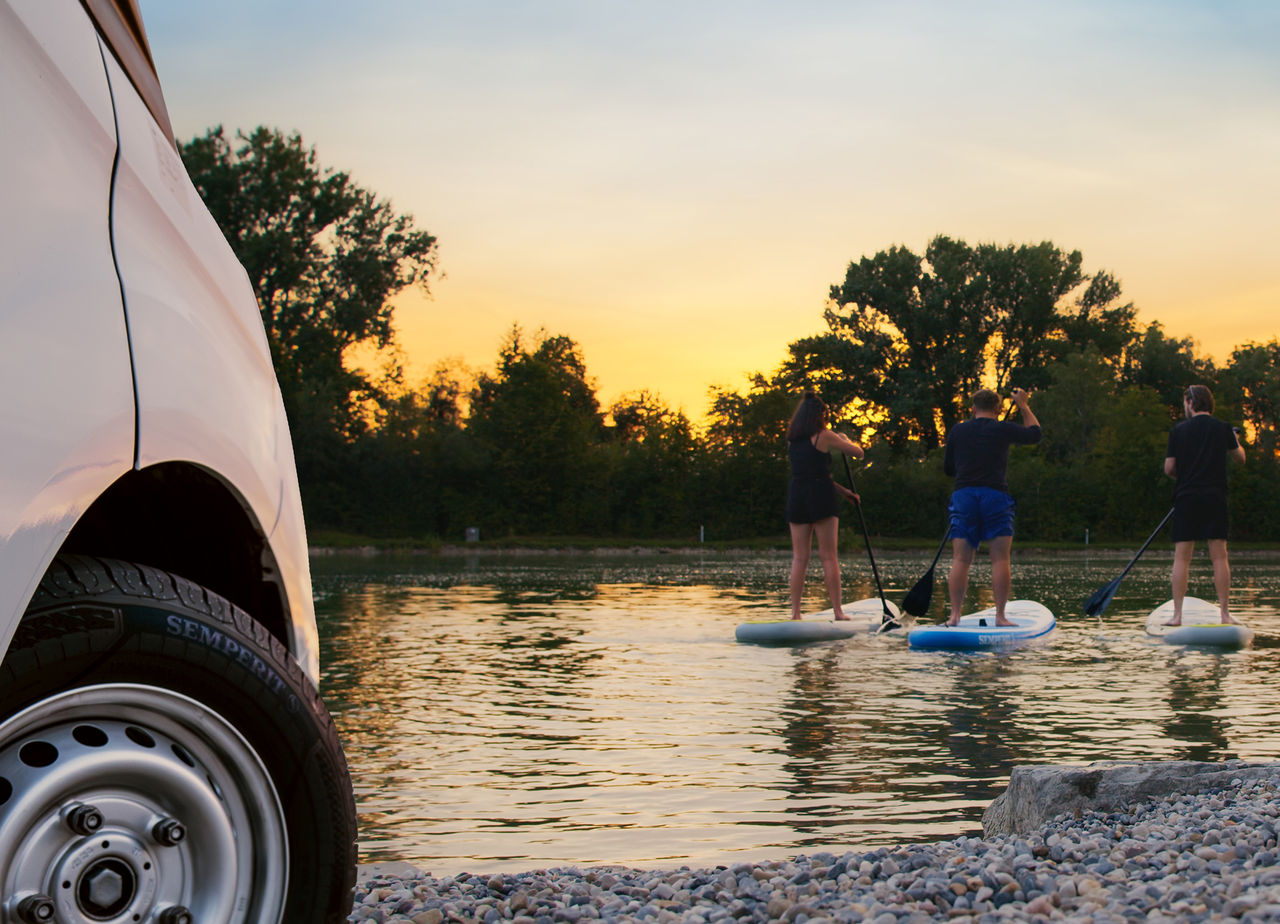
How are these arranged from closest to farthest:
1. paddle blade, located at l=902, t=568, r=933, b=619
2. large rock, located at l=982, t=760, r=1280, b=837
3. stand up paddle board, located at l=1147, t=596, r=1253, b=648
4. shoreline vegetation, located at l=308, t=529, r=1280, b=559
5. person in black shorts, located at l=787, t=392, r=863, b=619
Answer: large rock, located at l=982, t=760, r=1280, b=837
stand up paddle board, located at l=1147, t=596, r=1253, b=648
person in black shorts, located at l=787, t=392, r=863, b=619
paddle blade, located at l=902, t=568, r=933, b=619
shoreline vegetation, located at l=308, t=529, r=1280, b=559

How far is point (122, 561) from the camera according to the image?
234 centimetres

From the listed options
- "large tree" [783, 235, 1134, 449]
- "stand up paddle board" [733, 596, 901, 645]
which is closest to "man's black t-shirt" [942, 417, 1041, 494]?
"stand up paddle board" [733, 596, 901, 645]

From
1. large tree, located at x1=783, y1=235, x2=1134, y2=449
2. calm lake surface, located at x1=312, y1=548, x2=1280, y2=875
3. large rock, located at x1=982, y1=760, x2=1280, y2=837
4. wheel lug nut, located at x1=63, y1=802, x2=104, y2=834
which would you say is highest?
large tree, located at x1=783, y1=235, x2=1134, y2=449

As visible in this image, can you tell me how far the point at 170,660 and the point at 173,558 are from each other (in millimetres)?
575

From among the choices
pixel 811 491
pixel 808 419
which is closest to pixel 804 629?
pixel 811 491

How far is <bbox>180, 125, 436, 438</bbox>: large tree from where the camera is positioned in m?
59.1

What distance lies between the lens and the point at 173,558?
9.09ft

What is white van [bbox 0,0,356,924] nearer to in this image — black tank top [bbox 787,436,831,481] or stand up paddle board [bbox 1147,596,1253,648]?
black tank top [bbox 787,436,831,481]

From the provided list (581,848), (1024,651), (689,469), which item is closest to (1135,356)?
(689,469)

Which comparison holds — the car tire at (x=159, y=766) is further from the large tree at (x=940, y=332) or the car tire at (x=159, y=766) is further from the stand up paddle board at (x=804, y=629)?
the large tree at (x=940, y=332)

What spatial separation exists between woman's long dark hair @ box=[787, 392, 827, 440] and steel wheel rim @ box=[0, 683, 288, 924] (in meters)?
10.1

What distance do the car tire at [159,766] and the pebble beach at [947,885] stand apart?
3.91 ft

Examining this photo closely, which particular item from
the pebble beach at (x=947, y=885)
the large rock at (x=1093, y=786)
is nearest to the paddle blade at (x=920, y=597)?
the large rock at (x=1093, y=786)

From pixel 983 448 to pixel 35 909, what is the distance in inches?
407
